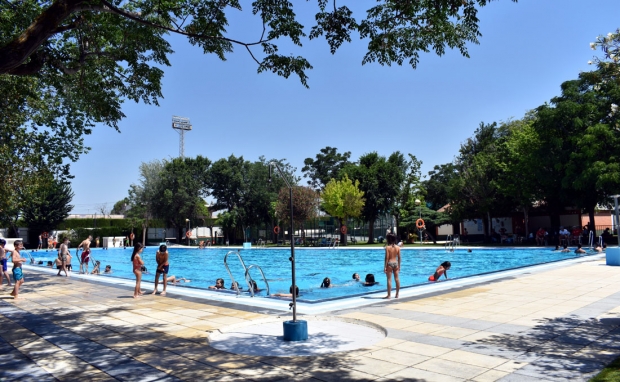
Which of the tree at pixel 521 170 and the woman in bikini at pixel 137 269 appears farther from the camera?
the tree at pixel 521 170

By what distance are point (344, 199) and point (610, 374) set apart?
37.5 metres

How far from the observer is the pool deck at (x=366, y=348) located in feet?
17.4

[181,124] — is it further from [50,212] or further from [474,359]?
[474,359]

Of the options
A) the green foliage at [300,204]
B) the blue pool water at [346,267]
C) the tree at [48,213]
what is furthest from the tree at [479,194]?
the tree at [48,213]

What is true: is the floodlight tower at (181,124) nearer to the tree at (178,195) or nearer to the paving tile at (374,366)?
the tree at (178,195)

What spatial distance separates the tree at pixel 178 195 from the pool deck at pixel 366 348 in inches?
1708

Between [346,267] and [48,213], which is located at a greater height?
[48,213]

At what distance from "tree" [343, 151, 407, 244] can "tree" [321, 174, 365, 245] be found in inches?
42.0

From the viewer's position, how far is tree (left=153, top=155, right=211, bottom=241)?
54.5 meters

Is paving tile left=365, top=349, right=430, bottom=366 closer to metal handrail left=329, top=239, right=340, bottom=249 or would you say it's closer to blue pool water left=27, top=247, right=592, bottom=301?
blue pool water left=27, top=247, right=592, bottom=301

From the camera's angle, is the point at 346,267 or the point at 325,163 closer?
the point at 346,267

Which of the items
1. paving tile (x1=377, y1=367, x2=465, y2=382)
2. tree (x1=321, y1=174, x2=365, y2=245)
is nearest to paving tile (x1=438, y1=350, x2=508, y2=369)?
paving tile (x1=377, y1=367, x2=465, y2=382)

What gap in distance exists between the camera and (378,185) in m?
44.7

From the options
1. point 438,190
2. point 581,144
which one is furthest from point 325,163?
point 581,144
